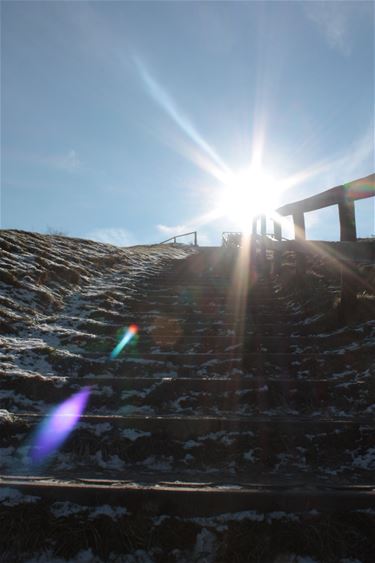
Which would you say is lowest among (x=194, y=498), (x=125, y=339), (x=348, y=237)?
(x=194, y=498)

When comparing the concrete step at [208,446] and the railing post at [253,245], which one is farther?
the railing post at [253,245]

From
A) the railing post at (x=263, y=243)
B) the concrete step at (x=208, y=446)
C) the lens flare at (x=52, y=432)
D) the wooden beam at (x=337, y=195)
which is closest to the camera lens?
the concrete step at (x=208, y=446)

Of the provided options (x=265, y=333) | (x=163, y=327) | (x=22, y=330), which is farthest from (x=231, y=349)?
(x=22, y=330)

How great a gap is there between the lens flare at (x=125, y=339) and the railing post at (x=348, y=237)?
2787mm

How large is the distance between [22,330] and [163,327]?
6.33 feet

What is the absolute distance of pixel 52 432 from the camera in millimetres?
3246

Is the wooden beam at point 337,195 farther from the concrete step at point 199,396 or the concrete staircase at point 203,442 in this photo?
the concrete step at point 199,396

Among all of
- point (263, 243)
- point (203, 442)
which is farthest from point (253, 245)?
point (203, 442)

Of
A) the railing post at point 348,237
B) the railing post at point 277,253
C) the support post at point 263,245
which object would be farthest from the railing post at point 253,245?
the railing post at point 348,237

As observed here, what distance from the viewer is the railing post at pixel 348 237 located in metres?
5.23

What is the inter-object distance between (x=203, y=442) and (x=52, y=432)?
3.74 feet

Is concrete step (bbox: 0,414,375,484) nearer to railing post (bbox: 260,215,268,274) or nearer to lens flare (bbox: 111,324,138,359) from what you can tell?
lens flare (bbox: 111,324,138,359)

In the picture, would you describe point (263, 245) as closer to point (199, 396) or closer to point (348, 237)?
point (348, 237)

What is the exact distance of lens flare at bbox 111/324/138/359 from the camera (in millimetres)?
5156
